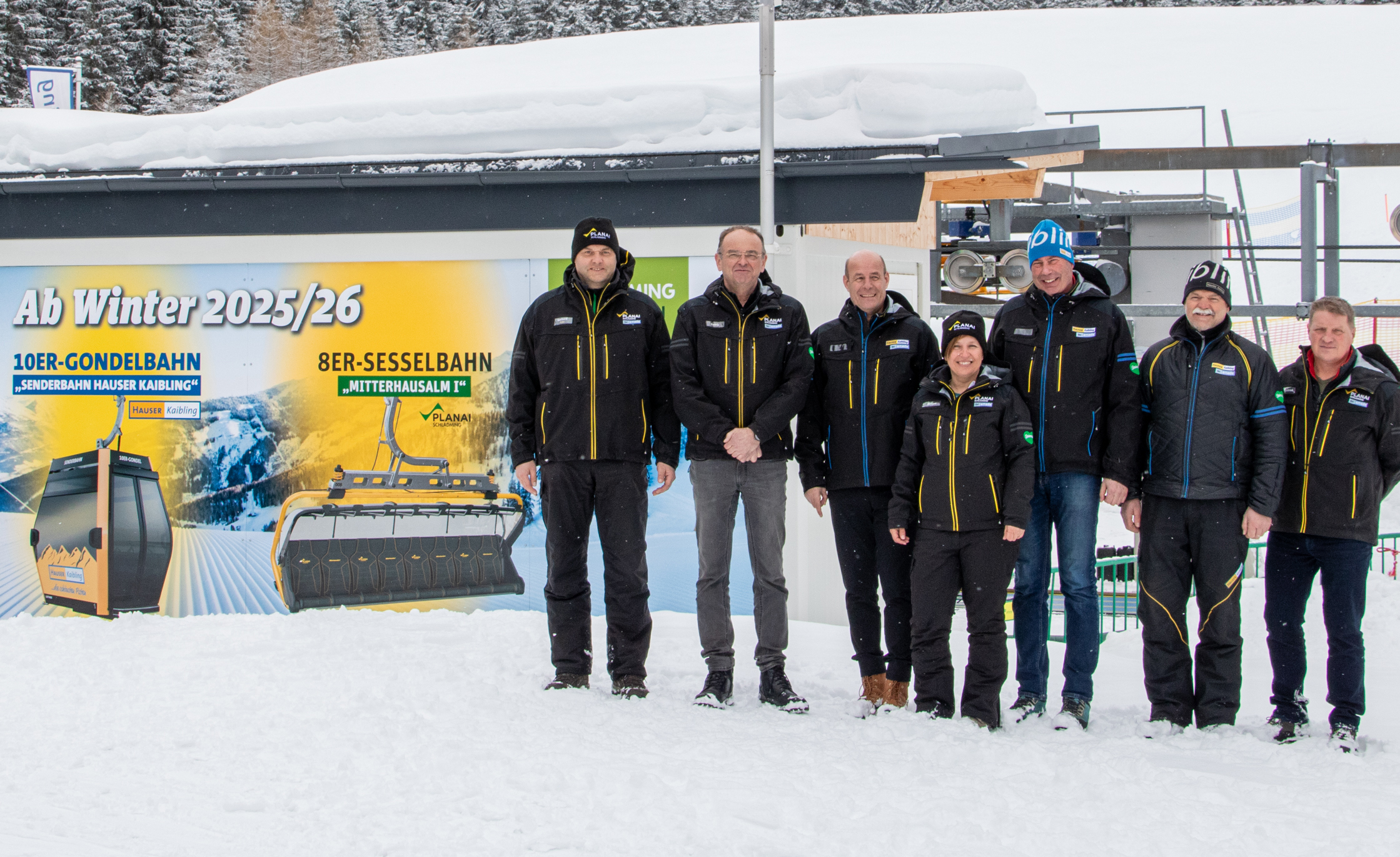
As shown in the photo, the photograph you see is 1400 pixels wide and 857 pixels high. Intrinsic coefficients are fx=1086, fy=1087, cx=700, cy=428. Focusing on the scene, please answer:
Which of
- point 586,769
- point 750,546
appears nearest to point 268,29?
point 750,546

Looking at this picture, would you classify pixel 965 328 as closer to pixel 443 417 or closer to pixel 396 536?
pixel 443 417

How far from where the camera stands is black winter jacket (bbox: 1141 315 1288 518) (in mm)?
3645

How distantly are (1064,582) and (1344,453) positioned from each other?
1.00 metres

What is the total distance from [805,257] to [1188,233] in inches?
502

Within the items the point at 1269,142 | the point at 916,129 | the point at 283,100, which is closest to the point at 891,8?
the point at 1269,142

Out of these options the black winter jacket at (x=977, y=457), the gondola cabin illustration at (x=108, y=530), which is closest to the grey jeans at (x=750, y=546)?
the black winter jacket at (x=977, y=457)

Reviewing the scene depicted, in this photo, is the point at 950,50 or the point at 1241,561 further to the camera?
the point at 950,50

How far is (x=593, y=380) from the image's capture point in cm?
413

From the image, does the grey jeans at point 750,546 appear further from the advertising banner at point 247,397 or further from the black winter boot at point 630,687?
the advertising banner at point 247,397

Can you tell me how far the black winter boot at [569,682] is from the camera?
→ 4191mm

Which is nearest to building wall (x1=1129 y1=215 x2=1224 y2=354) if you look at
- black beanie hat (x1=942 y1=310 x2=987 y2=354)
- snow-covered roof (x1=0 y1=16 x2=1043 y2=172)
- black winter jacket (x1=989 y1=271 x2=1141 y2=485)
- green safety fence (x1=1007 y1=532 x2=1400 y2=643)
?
green safety fence (x1=1007 y1=532 x2=1400 y2=643)

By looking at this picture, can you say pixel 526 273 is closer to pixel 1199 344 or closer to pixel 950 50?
pixel 1199 344

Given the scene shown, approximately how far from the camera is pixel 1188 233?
16.0 m

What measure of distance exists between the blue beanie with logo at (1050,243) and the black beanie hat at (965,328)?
0.33m
